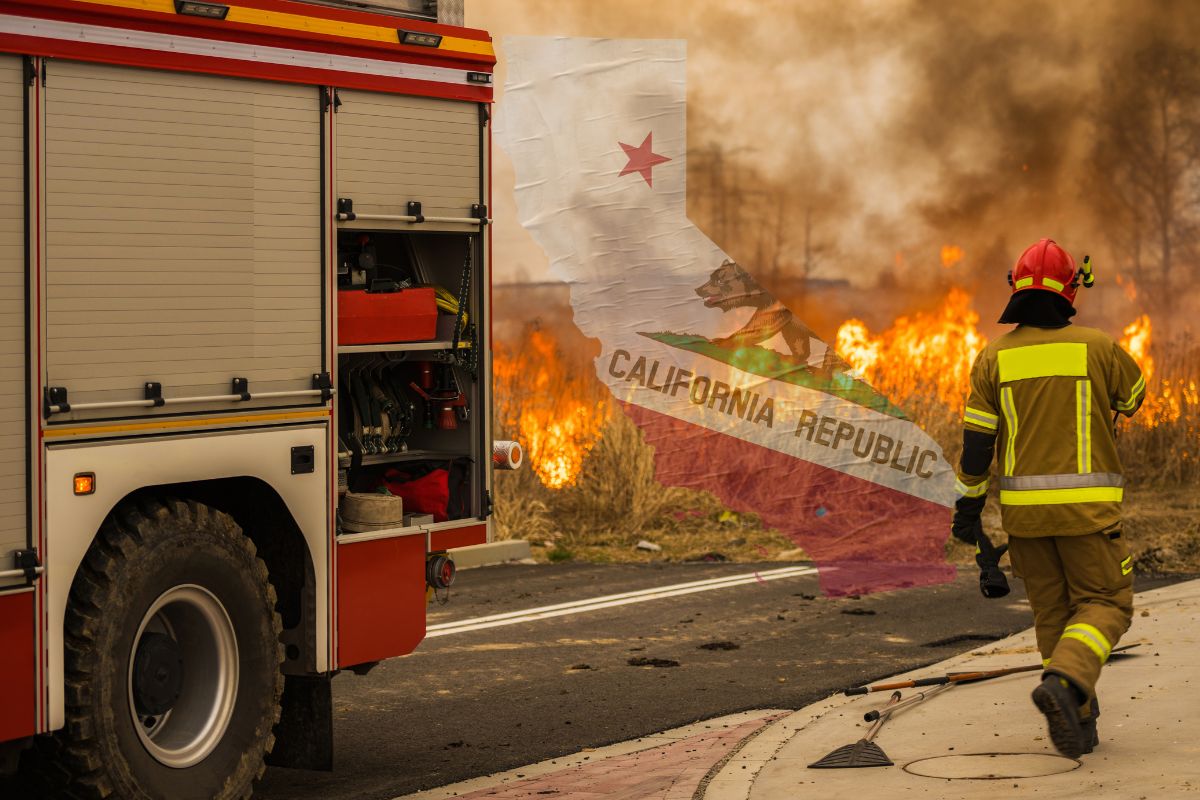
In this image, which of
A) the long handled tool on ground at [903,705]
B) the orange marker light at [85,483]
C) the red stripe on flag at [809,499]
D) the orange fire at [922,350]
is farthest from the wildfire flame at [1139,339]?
the orange marker light at [85,483]

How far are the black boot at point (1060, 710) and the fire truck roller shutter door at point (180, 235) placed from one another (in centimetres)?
289

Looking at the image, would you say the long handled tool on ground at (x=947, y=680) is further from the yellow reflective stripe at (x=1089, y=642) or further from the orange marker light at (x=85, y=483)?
the orange marker light at (x=85, y=483)

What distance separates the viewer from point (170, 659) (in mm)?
6164

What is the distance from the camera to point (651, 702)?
8641mm

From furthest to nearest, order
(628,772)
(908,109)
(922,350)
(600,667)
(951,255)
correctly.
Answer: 1. (908,109)
2. (951,255)
3. (922,350)
4. (600,667)
5. (628,772)

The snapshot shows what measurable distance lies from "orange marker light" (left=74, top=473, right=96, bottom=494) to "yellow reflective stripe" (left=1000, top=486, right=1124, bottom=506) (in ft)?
10.9

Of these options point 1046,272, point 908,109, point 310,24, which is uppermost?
point 908,109

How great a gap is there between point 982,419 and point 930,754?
1288 millimetres

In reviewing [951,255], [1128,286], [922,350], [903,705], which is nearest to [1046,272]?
[903,705]

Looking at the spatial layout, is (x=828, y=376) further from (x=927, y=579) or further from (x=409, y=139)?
(x=409, y=139)

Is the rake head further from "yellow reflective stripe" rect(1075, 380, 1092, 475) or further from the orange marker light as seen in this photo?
the orange marker light

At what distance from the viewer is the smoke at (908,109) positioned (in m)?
20.7

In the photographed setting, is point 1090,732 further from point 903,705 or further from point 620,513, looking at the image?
point 620,513
